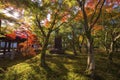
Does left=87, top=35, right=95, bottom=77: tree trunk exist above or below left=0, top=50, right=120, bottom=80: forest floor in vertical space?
above

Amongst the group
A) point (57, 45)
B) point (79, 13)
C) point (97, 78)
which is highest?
point (79, 13)

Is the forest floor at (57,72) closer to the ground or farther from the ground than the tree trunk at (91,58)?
closer to the ground

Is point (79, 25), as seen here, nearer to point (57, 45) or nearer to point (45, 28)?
point (57, 45)

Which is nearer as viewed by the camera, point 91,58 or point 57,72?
point 91,58

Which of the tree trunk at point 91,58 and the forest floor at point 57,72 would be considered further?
the forest floor at point 57,72

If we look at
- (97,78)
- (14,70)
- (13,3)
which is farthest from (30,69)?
(13,3)

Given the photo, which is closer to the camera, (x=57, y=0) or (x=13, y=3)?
(x=13, y=3)

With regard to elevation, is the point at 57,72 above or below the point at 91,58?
below

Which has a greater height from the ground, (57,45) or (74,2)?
(74,2)

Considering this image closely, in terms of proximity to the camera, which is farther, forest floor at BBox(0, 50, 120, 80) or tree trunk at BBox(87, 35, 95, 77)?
forest floor at BBox(0, 50, 120, 80)

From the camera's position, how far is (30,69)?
63.5 feet

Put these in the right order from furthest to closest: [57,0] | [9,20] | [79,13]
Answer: [79,13], [57,0], [9,20]

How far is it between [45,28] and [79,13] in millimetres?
4364

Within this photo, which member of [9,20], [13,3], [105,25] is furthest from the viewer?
[105,25]
